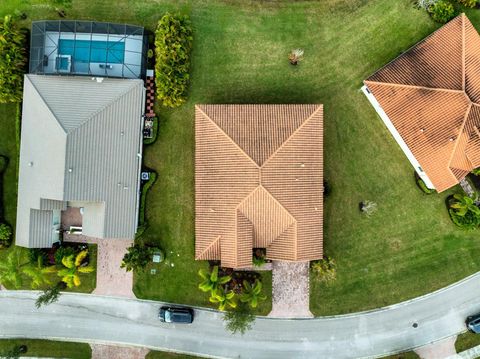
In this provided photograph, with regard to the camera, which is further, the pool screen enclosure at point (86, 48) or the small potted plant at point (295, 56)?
the small potted plant at point (295, 56)

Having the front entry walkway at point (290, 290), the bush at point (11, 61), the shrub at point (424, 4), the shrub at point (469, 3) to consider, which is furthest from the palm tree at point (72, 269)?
the shrub at point (469, 3)

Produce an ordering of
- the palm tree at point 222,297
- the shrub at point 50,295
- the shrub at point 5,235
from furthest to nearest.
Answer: the shrub at point 5,235 < the shrub at point 50,295 < the palm tree at point 222,297

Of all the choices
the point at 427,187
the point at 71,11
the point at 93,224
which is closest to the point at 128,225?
the point at 93,224

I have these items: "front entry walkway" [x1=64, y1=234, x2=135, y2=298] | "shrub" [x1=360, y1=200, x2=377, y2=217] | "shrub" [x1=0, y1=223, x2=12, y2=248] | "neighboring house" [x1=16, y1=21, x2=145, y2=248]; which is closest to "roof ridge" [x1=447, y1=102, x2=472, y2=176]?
"shrub" [x1=360, y1=200, x2=377, y2=217]

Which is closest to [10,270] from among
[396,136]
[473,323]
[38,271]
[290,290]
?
[38,271]

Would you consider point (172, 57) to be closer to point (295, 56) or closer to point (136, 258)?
point (295, 56)

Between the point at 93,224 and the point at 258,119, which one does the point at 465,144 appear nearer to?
the point at 258,119

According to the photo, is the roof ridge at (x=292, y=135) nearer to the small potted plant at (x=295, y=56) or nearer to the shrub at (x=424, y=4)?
the small potted plant at (x=295, y=56)
